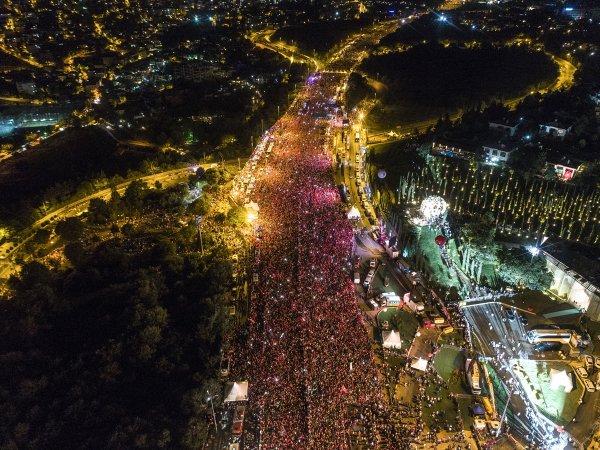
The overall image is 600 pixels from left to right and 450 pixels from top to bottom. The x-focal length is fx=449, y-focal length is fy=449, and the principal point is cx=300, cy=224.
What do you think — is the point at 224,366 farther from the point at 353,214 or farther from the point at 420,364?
the point at 353,214

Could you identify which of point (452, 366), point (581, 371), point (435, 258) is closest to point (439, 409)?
point (452, 366)

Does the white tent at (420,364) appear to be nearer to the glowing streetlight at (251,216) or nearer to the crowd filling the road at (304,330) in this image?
the crowd filling the road at (304,330)

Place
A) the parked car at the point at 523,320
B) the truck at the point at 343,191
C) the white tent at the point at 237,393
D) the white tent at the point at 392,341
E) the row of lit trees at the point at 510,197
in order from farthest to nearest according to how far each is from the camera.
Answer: the truck at the point at 343,191, the row of lit trees at the point at 510,197, the parked car at the point at 523,320, the white tent at the point at 392,341, the white tent at the point at 237,393

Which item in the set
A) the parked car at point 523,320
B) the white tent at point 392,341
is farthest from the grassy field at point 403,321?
the parked car at point 523,320

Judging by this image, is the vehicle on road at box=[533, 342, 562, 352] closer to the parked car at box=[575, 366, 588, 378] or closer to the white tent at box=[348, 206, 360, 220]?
the parked car at box=[575, 366, 588, 378]

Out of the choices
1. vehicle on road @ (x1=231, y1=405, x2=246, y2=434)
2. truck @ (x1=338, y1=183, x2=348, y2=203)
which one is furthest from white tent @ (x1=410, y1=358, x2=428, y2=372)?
truck @ (x1=338, y1=183, x2=348, y2=203)
